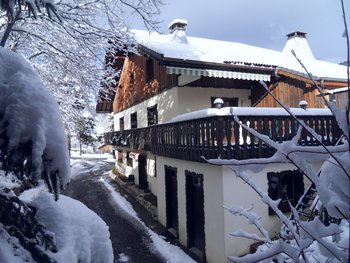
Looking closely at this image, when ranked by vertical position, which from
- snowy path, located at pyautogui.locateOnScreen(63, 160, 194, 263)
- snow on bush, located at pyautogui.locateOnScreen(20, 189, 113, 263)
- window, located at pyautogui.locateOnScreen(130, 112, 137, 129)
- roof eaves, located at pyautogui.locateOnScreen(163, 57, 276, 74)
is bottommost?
Answer: snowy path, located at pyautogui.locateOnScreen(63, 160, 194, 263)

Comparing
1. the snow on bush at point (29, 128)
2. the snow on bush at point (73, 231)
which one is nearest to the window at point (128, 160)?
the snow on bush at point (73, 231)

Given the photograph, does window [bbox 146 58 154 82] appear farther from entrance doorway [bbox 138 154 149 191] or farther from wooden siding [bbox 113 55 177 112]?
entrance doorway [bbox 138 154 149 191]

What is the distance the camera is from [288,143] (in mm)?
1337

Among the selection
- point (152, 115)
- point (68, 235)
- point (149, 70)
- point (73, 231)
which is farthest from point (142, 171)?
point (68, 235)

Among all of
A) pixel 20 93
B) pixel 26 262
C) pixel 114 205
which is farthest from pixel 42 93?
pixel 114 205

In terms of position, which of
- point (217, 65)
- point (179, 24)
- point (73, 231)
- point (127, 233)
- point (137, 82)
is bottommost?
point (127, 233)

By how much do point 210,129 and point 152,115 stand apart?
9.30m

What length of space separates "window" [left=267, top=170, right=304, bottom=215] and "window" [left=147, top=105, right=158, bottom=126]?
8.78 meters

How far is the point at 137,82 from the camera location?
65.2 feet

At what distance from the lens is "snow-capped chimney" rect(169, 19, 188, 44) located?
56.2ft

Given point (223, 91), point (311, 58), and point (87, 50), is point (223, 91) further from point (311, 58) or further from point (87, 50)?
point (311, 58)

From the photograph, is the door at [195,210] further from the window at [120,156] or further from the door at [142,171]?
the window at [120,156]

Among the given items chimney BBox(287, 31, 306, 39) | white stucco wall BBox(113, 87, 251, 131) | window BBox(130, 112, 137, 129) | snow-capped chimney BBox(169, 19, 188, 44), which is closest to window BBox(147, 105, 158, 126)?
white stucco wall BBox(113, 87, 251, 131)

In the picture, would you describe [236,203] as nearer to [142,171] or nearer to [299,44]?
[142,171]
